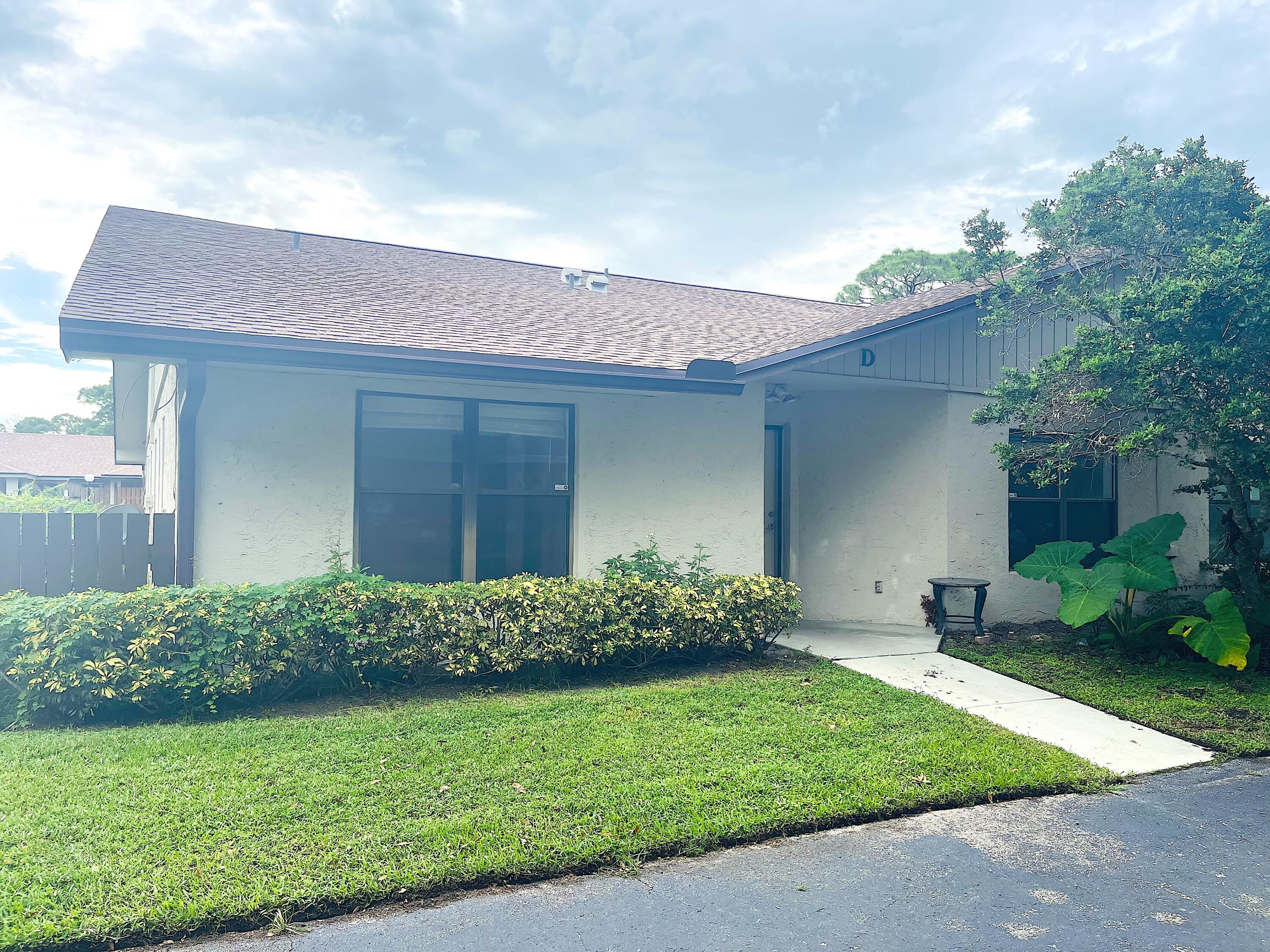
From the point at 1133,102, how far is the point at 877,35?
3653 mm

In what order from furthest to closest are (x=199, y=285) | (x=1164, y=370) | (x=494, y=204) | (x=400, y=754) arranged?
1. (x=494, y=204)
2. (x=199, y=285)
3. (x=1164, y=370)
4. (x=400, y=754)

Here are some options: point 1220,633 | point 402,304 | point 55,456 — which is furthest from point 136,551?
point 55,456

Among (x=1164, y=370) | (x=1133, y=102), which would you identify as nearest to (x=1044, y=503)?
(x=1164, y=370)

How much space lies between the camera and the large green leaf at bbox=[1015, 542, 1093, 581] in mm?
7672

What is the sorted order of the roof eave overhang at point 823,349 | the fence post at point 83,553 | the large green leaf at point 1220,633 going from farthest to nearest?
1. the roof eave overhang at point 823,349
2. the large green leaf at point 1220,633
3. the fence post at point 83,553

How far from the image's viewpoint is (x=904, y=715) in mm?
5367

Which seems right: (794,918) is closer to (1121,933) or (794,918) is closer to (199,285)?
(1121,933)

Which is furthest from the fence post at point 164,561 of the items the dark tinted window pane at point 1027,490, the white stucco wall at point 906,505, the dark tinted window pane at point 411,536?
the dark tinted window pane at point 1027,490

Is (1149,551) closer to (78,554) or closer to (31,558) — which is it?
(78,554)

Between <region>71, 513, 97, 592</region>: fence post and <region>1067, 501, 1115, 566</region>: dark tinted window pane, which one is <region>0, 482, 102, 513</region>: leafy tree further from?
<region>1067, 501, 1115, 566</region>: dark tinted window pane

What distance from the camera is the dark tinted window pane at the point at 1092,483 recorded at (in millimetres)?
9180

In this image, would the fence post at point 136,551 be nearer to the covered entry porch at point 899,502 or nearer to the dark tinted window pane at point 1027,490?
the covered entry porch at point 899,502

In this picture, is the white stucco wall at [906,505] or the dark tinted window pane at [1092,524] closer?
the white stucco wall at [906,505]

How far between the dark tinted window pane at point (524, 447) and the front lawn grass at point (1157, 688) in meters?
4.20
